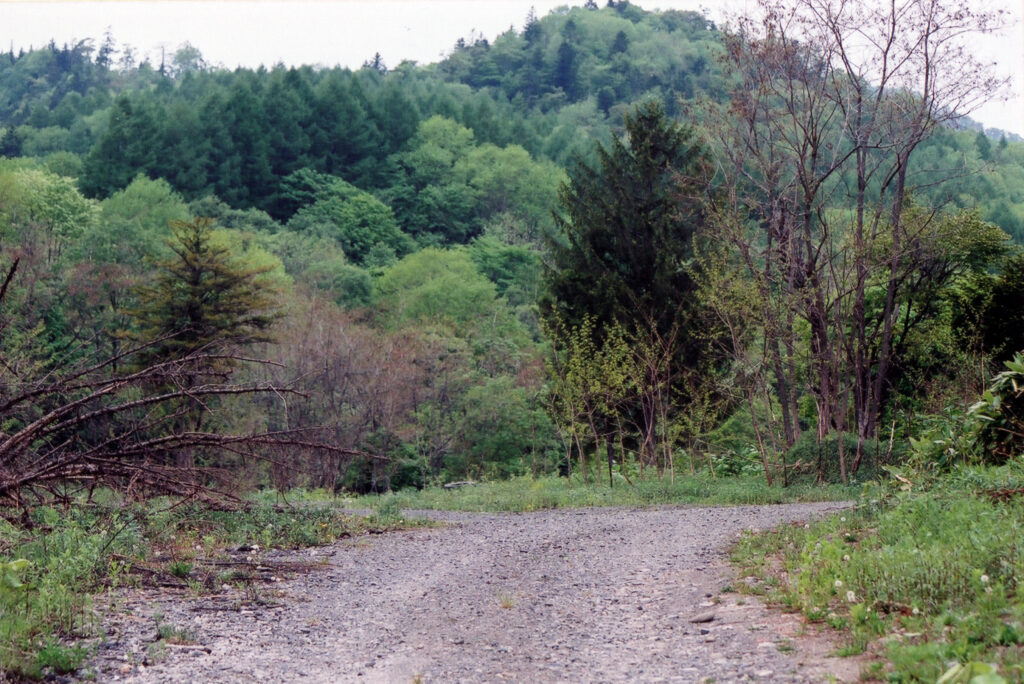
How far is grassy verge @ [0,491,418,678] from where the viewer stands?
5379 mm

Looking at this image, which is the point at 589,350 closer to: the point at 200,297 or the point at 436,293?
the point at 200,297

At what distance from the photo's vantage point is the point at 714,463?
2309 cm

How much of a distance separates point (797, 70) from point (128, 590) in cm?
1570

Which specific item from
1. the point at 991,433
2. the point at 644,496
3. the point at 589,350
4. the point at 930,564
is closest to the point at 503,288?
the point at 589,350

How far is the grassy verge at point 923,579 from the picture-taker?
4445 millimetres

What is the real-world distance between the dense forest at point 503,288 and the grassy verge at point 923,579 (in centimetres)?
391

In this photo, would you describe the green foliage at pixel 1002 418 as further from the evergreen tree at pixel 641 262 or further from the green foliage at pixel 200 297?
the green foliage at pixel 200 297

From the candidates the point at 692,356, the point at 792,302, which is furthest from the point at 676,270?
the point at 792,302

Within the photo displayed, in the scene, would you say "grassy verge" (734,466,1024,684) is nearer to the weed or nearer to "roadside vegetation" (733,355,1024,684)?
"roadside vegetation" (733,355,1024,684)

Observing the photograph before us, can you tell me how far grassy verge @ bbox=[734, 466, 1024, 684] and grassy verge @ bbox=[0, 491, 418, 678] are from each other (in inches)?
174

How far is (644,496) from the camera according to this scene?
677 inches


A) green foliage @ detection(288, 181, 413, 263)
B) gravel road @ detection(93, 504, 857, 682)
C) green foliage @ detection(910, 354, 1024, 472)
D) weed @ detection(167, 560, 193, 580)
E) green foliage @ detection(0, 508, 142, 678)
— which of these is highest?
green foliage @ detection(288, 181, 413, 263)

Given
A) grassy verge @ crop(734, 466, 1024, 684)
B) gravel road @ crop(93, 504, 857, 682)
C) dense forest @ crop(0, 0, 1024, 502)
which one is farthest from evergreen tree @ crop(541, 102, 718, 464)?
grassy verge @ crop(734, 466, 1024, 684)

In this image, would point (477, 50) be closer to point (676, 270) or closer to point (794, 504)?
point (676, 270)
